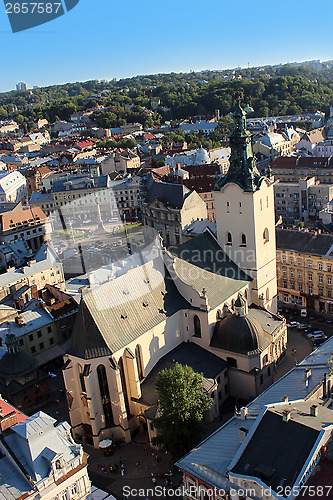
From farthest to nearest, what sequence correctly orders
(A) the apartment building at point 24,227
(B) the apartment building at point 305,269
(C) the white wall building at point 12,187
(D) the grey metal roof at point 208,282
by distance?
(C) the white wall building at point 12,187
(A) the apartment building at point 24,227
(B) the apartment building at point 305,269
(D) the grey metal roof at point 208,282

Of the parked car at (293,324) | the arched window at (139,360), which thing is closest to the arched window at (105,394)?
the arched window at (139,360)

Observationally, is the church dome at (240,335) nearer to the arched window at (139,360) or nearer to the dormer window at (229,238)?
the arched window at (139,360)

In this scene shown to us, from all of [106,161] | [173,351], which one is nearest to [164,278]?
[173,351]

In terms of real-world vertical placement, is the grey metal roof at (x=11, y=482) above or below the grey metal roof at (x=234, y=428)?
above

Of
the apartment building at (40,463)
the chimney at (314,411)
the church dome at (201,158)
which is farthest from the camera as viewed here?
the church dome at (201,158)

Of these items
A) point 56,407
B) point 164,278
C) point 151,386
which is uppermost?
point 164,278

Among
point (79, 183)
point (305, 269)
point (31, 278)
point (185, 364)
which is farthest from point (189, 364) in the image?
point (79, 183)

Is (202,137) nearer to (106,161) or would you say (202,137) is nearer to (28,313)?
(106,161)
